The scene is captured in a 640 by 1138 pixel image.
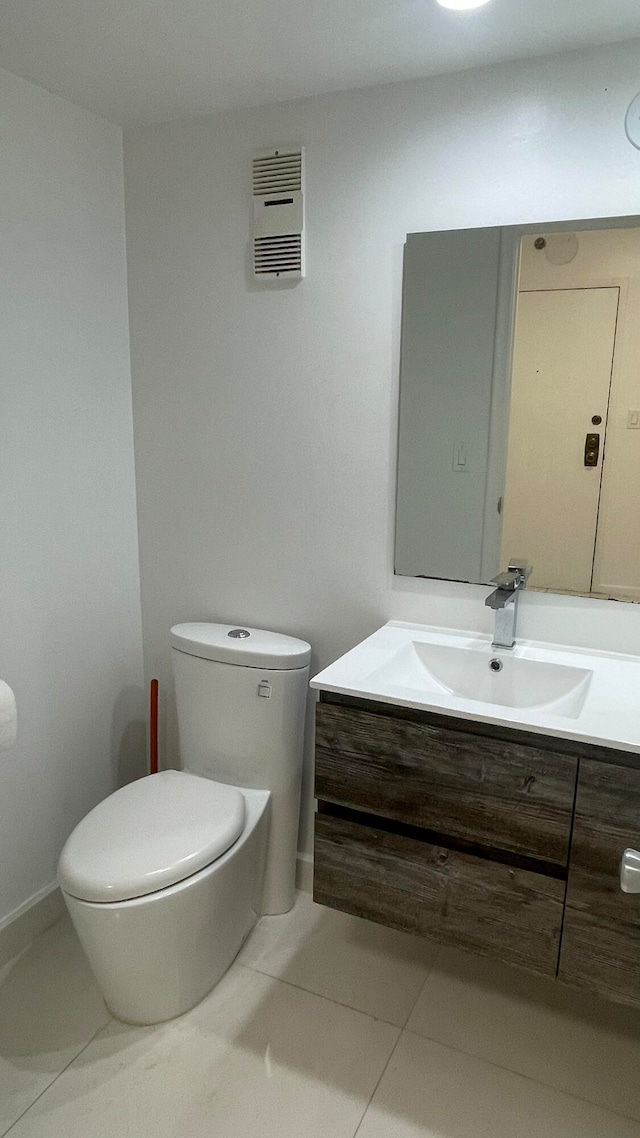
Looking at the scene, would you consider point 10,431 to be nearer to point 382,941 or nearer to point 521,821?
point 521,821

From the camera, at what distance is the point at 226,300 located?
203 centimetres

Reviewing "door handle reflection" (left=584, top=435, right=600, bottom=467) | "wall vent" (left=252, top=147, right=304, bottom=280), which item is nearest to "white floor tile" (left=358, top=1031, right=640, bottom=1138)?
"door handle reflection" (left=584, top=435, right=600, bottom=467)

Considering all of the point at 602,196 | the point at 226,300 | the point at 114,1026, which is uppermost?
the point at 602,196

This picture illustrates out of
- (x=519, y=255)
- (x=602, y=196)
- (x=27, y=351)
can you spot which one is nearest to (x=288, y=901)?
(x=27, y=351)

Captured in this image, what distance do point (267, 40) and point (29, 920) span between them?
220 centimetres

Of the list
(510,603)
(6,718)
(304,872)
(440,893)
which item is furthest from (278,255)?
(304,872)

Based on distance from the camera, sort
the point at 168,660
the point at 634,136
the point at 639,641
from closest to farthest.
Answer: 1. the point at 634,136
2. the point at 639,641
3. the point at 168,660

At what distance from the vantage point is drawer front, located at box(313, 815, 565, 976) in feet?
4.79

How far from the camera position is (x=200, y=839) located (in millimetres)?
1712

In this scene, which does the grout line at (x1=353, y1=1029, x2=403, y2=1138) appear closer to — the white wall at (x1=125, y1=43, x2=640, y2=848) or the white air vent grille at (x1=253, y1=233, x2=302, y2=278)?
the white wall at (x1=125, y1=43, x2=640, y2=848)

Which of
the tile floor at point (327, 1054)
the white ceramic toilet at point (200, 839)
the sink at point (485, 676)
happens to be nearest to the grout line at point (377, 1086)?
the tile floor at point (327, 1054)

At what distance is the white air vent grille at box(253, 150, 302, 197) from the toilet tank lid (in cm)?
115

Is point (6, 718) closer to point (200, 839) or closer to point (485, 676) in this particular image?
point (200, 839)

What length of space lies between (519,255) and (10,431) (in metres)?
1.27
